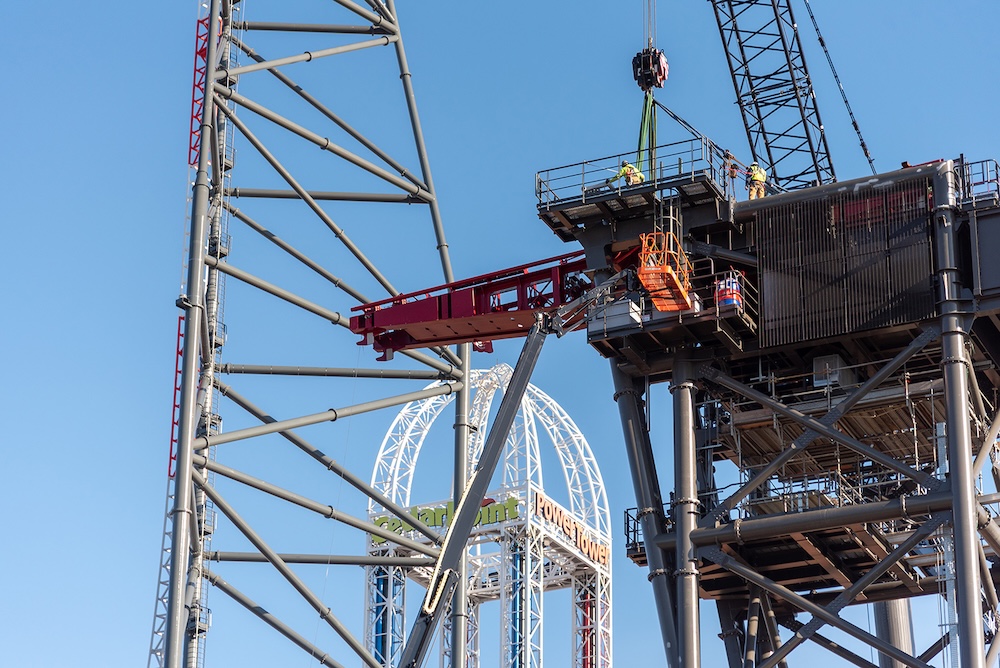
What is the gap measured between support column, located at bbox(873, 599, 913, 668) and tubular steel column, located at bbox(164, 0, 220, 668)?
2340cm

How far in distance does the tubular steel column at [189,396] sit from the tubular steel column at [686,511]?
11048 mm

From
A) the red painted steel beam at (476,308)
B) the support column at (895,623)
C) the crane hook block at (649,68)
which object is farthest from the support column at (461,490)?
the support column at (895,623)

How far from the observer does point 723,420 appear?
42312mm

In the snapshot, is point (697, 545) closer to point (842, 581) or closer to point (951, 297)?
point (842, 581)

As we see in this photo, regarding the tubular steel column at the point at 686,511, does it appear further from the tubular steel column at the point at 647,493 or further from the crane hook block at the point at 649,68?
the crane hook block at the point at 649,68

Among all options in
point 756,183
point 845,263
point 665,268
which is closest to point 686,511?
point 665,268

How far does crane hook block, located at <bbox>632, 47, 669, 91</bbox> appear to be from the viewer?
48750 millimetres

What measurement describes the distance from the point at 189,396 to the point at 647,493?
37.0ft

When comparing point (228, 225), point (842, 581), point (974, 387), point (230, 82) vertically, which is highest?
point (230, 82)

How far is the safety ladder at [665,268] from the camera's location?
128 ft

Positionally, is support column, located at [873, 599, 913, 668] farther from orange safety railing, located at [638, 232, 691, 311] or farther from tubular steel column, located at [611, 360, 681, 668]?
orange safety railing, located at [638, 232, 691, 311]

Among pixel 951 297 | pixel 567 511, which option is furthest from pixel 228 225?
pixel 567 511

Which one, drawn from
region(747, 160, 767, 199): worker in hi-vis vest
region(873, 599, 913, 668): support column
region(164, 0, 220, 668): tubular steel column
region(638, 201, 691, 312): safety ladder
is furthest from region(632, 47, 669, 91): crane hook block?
region(873, 599, 913, 668): support column

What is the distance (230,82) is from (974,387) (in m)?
19.3
